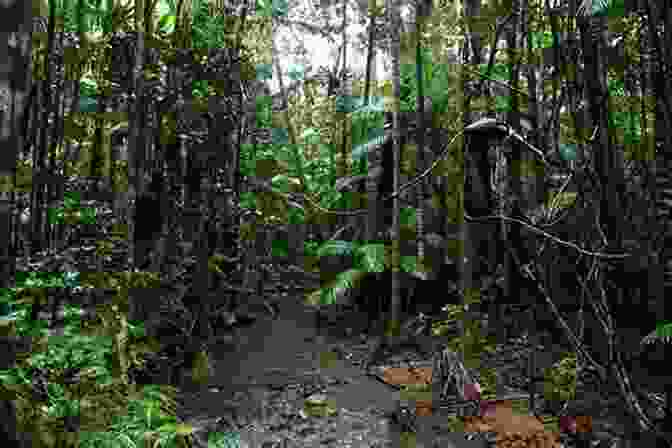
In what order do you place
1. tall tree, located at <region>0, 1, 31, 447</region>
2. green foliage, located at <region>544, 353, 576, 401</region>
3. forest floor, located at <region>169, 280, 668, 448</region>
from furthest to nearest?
forest floor, located at <region>169, 280, 668, 448</region>
green foliage, located at <region>544, 353, 576, 401</region>
tall tree, located at <region>0, 1, 31, 447</region>

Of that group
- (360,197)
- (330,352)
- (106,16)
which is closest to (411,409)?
(330,352)

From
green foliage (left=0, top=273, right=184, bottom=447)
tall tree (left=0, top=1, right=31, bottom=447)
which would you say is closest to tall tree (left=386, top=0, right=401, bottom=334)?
green foliage (left=0, top=273, right=184, bottom=447)

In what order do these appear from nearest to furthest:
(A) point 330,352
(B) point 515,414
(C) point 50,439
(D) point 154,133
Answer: (C) point 50,439 → (B) point 515,414 → (D) point 154,133 → (A) point 330,352

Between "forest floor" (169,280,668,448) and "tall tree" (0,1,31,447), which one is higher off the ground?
"tall tree" (0,1,31,447)

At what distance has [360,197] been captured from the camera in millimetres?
9867

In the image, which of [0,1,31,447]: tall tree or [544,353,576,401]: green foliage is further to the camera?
[544,353,576,401]: green foliage

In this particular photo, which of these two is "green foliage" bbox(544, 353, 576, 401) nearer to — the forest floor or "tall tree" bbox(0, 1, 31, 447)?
the forest floor

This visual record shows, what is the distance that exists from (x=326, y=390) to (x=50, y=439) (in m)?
3.72

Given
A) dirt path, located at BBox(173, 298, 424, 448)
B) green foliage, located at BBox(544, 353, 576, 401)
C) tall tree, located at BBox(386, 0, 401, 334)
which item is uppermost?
tall tree, located at BBox(386, 0, 401, 334)

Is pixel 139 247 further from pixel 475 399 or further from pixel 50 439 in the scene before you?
pixel 475 399

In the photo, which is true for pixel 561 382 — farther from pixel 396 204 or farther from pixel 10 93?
pixel 10 93

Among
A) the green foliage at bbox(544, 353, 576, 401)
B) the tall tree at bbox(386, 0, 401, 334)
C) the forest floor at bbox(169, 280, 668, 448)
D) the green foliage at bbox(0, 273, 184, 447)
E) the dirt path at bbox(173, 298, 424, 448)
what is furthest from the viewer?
the tall tree at bbox(386, 0, 401, 334)

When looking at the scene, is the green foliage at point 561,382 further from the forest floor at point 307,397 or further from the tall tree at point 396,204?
the tall tree at point 396,204

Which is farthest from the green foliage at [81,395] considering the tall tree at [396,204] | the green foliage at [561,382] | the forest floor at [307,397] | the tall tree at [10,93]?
the tall tree at [396,204]
